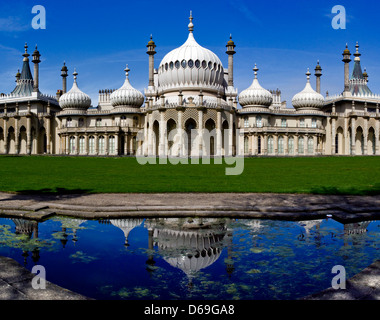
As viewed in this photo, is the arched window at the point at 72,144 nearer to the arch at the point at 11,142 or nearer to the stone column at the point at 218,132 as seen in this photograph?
the arch at the point at 11,142

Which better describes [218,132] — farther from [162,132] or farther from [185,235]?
[185,235]

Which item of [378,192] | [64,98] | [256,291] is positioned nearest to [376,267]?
[256,291]

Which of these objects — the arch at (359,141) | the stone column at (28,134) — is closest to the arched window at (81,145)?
the stone column at (28,134)

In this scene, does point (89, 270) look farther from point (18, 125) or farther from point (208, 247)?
point (18, 125)

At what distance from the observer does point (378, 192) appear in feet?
42.2

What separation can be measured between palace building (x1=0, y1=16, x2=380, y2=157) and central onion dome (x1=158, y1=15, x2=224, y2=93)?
146 millimetres

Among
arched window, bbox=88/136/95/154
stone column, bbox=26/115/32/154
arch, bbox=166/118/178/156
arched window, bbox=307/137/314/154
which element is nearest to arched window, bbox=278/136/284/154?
arched window, bbox=307/137/314/154

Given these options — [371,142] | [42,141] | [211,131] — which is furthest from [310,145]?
[42,141]

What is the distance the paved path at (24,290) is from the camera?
4.22 meters

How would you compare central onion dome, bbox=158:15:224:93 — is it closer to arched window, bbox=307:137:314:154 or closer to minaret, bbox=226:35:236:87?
minaret, bbox=226:35:236:87

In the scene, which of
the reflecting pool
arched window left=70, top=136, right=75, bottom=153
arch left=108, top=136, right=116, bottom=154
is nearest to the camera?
the reflecting pool

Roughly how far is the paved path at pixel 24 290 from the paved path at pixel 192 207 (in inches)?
161

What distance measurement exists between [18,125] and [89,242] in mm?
64336

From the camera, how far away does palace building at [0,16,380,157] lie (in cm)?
4966
